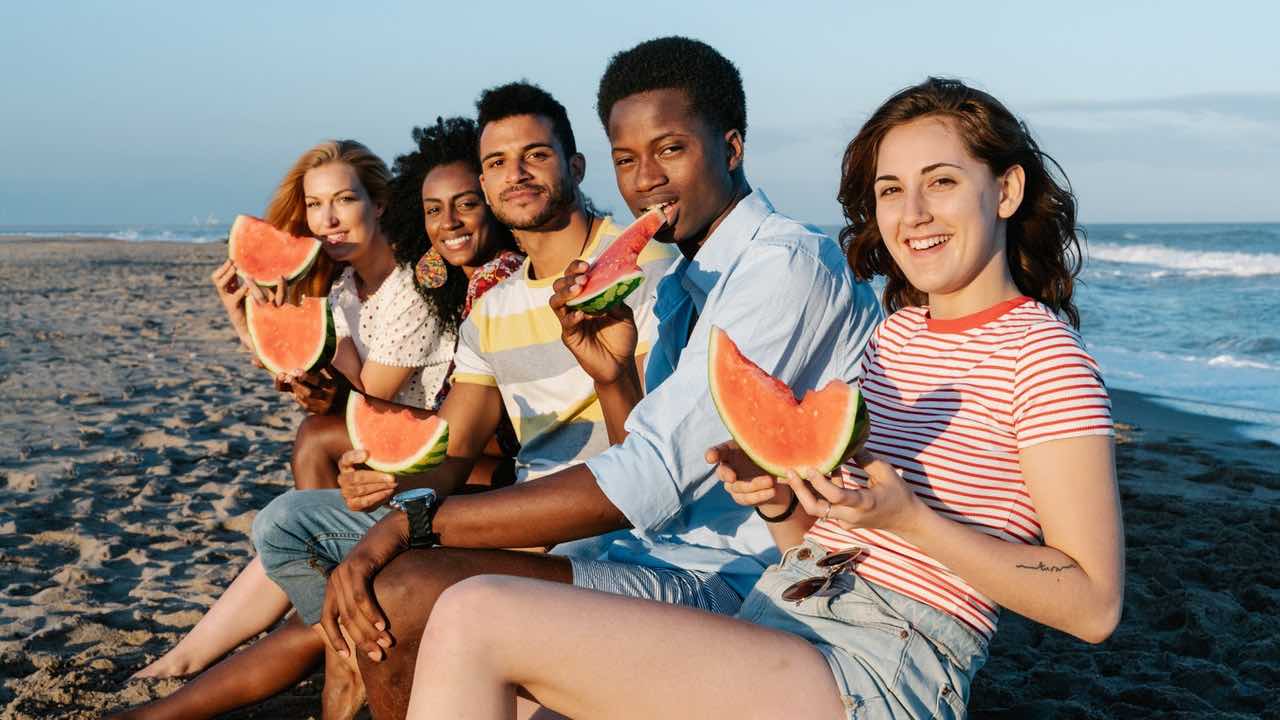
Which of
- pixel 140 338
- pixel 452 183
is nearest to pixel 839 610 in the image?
pixel 452 183

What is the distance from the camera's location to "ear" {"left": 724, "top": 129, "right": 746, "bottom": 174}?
11.2ft

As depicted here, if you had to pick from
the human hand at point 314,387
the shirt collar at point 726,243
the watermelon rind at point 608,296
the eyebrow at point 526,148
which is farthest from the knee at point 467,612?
the eyebrow at point 526,148

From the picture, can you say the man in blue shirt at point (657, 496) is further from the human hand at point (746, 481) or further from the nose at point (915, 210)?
the nose at point (915, 210)

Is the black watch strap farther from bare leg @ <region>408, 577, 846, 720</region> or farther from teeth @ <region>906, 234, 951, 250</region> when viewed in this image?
teeth @ <region>906, 234, 951, 250</region>

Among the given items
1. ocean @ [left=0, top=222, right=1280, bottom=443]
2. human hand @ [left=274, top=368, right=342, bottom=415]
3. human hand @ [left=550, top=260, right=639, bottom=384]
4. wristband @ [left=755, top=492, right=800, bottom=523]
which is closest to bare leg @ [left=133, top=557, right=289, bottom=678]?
human hand @ [left=274, top=368, right=342, bottom=415]

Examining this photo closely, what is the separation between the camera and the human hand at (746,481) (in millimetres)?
2197

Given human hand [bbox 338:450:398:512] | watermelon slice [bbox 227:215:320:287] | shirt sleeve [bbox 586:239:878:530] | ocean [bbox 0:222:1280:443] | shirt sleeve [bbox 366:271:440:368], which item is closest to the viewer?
shirt sleeve [bbox 586:239:878:530]

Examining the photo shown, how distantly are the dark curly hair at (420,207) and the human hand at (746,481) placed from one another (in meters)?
2.26

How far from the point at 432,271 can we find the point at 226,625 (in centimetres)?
158

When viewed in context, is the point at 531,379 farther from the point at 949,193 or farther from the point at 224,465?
the point at 224,465

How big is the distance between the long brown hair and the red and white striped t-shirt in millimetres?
3225

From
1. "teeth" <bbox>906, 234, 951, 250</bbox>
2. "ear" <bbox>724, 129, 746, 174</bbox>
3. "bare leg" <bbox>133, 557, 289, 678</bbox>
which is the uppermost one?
"ear" <bbox>724, 129, 746, 174</bbox>

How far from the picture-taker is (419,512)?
2.64m

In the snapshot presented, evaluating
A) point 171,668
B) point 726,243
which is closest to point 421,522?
point 726,243
